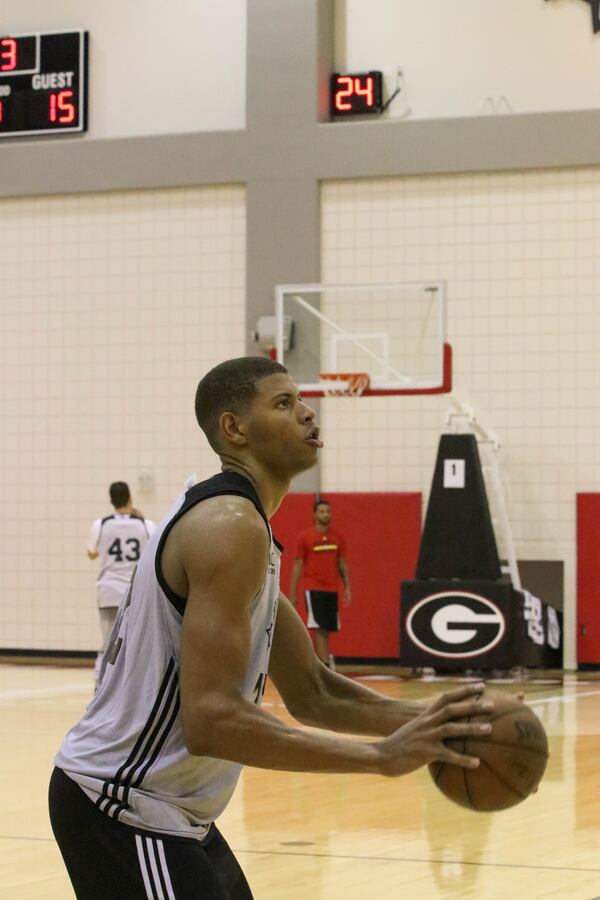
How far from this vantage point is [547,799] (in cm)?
803

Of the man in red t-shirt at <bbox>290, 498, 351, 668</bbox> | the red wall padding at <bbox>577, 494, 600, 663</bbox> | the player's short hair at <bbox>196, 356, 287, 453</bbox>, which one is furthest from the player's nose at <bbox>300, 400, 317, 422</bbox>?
the red wall padding at <bbox>577, 494, 600, 663</bbox>

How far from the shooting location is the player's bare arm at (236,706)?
278 centimetres

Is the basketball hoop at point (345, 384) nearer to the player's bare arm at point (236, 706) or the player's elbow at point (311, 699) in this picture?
the player's elbow at point (311, 699)

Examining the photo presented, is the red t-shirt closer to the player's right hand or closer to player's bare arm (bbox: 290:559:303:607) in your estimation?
player's bare arm (bbox: 290:559:303:607)

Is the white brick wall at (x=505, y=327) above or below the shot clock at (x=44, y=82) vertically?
below

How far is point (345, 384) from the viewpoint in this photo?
15.0 meters

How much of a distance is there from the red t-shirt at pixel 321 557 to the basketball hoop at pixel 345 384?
163 centimetres

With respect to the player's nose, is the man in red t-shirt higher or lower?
lower

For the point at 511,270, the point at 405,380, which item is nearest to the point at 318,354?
the point at 405,380

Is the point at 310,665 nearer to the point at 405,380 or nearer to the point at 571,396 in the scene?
the point at 405,380

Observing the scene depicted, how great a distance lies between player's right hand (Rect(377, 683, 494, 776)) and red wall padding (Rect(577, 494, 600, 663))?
551 inches

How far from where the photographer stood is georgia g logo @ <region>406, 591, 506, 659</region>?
15.0 m

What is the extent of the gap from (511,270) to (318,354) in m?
3.03

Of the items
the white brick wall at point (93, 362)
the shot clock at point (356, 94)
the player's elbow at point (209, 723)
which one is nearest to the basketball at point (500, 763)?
the player's elbow at point (209, 723)
